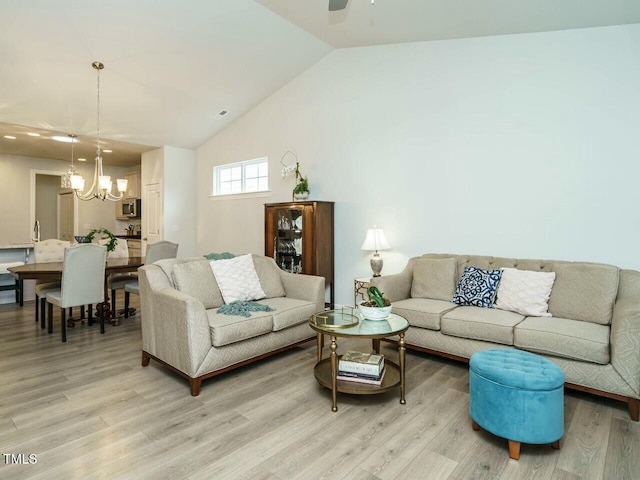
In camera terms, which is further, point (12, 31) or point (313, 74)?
point (313, 74)

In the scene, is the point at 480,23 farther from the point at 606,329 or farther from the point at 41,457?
the point at 41,457

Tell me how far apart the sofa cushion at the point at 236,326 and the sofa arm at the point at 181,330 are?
7cm

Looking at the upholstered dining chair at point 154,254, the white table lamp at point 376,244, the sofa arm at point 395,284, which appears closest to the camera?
the sofa arm at point 395,284

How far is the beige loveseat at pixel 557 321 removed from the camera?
2.30m

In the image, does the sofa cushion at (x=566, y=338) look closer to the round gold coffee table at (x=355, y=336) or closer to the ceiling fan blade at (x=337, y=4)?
the round gold coffee table at (x=355, y=336)

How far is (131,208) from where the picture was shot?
7.72 metres

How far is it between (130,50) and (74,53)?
57 cm

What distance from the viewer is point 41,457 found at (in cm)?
185

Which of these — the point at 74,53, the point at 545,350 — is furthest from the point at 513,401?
the point at 74,53

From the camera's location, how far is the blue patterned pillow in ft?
10.5

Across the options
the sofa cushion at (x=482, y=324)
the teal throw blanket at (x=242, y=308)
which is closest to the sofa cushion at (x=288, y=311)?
the teal throw blanket at (x=242, y=308)

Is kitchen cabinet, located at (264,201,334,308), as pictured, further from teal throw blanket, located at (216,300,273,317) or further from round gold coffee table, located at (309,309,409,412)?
round gold coffee table, located at (309,309,409,412)

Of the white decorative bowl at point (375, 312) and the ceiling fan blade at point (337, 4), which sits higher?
the ceiling fan blade at point (337, 4)

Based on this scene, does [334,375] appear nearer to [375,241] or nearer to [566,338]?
[566,338]
